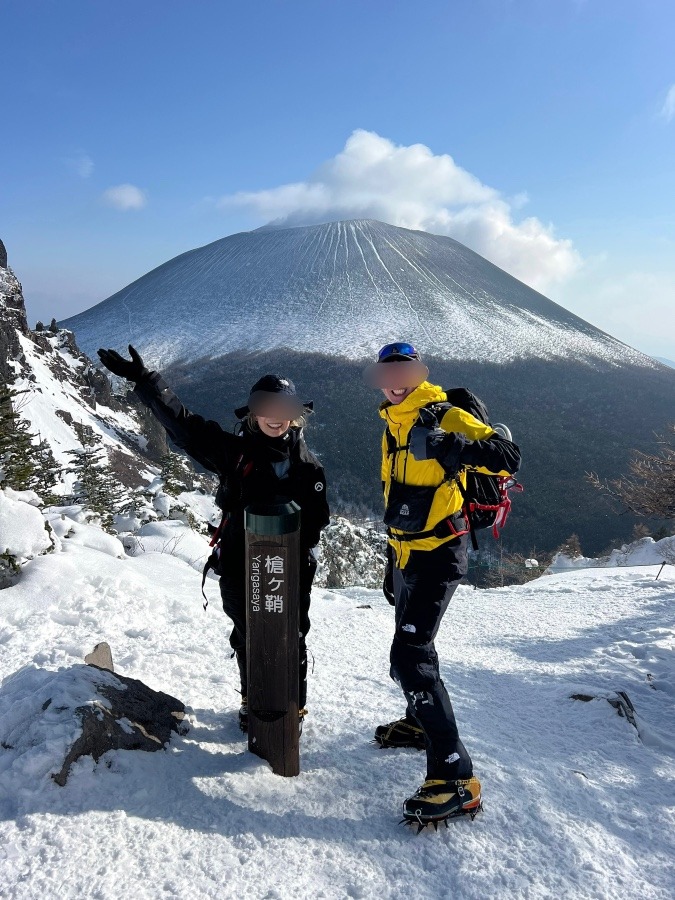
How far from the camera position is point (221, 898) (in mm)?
2082

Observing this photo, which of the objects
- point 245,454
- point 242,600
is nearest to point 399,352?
point 245,454

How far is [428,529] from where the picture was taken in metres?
2.93

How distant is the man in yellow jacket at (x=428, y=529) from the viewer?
2.73 m

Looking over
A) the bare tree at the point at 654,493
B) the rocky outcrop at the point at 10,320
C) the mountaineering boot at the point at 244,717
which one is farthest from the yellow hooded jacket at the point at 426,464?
the rocky outcrop at the point at 10,320

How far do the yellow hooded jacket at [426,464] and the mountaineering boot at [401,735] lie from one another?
45.4 inches

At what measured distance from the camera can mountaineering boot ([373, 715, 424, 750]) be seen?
3389mm

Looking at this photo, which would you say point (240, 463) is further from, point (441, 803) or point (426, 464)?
point (441, 803)

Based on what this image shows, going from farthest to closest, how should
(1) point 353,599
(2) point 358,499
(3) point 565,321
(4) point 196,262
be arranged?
(4) point 196,262
(3) point 565,321
(2) point 358,499
(1) point 353,599

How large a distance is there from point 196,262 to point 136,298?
18.9 m

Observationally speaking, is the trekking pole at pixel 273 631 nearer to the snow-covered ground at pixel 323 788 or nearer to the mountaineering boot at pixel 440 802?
the snow-covered ground at pixel 323 788

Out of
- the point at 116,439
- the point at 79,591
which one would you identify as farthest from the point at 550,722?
the point at 116,439

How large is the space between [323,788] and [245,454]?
187 cm

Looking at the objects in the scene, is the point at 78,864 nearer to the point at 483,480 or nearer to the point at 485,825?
the point at 485,825

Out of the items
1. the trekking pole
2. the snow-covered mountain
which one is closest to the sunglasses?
the trekking pole
